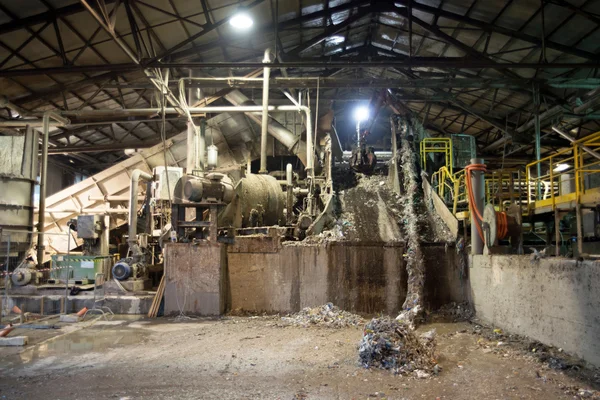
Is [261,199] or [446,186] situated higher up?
[446,186]

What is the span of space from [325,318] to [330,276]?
1055 millimetres

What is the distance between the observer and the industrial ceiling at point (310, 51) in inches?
400

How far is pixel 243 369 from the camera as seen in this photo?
18.8 feet

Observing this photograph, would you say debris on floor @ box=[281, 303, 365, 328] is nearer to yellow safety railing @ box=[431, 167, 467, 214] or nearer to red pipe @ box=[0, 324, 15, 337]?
yellow safety railing @ box=[431, 167, 467, 214]

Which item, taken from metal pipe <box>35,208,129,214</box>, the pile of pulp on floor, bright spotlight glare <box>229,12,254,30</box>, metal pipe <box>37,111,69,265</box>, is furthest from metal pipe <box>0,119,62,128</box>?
the pile of pulp on floor

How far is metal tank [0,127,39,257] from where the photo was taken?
1100cm

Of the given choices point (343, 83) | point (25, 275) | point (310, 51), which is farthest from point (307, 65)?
point (25, 275)

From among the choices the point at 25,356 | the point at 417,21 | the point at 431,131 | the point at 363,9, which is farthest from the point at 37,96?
the point at 431,131

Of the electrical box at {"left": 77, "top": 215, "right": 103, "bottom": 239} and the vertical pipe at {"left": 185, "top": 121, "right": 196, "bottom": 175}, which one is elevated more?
the vertical pipe at {"left": 185, "top": 121, "right": 196, "bottom": 175}

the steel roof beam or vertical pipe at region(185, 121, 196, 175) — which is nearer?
the steel roof beam

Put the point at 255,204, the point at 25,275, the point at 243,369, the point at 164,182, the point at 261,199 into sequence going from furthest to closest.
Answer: the point at 164,182
the point at 261,199
the point at 255,204
the point at 25,275
the point at 243,369

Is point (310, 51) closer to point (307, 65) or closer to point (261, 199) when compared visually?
point (307, 65)

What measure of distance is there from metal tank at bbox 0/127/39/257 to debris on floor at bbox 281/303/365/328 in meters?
8.26

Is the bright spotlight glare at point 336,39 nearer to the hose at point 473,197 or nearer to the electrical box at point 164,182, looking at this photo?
the electrical box at point 164,182
